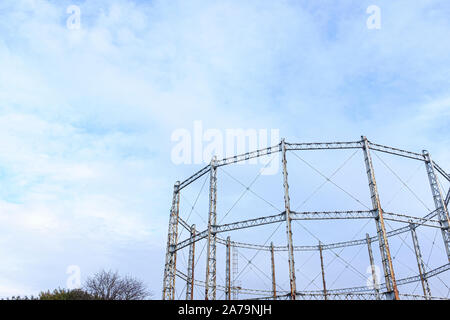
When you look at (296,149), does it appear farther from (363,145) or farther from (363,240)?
(363,240)

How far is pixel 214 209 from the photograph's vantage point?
2528 centimetres

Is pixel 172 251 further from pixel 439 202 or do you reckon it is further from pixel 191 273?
pixel 439 202

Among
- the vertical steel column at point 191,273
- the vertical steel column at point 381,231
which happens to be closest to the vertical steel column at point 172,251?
the vertical steel column at point 191,273

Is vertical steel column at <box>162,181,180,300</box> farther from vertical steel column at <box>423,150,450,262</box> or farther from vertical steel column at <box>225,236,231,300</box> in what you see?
vertical steel column at <box>423,150,450,262</box>

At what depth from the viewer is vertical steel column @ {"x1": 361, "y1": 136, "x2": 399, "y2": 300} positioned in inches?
757

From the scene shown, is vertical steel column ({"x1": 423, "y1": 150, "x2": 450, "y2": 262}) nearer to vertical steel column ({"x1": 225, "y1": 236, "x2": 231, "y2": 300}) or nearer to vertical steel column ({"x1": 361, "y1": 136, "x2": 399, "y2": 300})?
vertical steel column ({"x1": 361, "y1": 136, "x2": 399, "y2": 300})

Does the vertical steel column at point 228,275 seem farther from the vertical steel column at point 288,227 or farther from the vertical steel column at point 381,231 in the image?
the vertical steel column at point 381,231

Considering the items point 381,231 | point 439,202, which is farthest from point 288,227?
point 439,202

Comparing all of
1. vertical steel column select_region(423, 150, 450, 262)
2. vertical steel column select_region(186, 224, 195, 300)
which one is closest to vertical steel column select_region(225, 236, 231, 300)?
vertical steel column select_region(186, 224, 195, 300)

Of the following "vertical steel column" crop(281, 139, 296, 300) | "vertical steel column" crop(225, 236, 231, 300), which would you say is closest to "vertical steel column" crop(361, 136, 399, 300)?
"vertical steel column" crop(281, 139, 296, 300)

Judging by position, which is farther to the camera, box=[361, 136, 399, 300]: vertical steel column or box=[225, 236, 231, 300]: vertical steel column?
box=[225, 236, 231, 300]: vertical steel column
